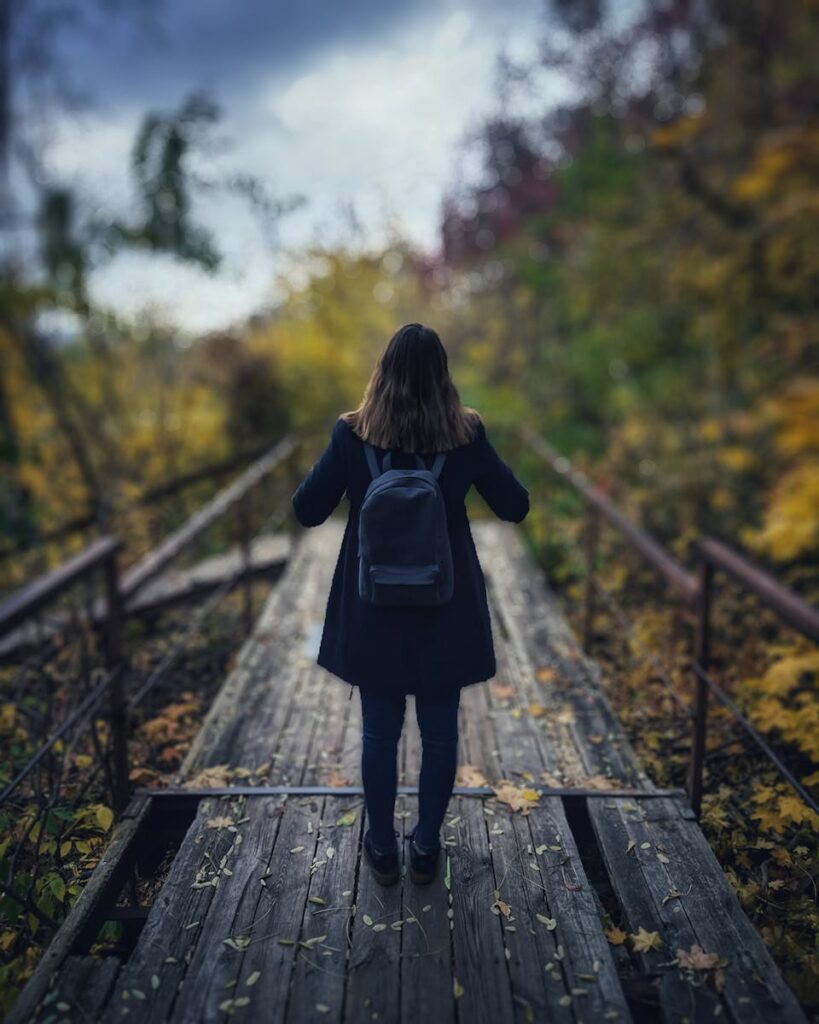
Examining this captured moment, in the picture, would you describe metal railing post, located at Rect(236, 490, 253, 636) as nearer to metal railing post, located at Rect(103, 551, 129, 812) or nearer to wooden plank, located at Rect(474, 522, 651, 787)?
wooden plank, located at Rect(474, 522, 651, 787)

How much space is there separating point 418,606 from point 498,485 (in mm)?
430

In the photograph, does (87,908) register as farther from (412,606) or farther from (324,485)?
(324,485)

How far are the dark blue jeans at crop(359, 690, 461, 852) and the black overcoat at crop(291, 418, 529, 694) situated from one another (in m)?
0.09

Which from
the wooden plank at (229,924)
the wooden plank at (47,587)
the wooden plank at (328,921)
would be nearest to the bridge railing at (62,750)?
the wooden plank at (47,587)

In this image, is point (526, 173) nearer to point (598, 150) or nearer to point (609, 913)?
point (598, 150)

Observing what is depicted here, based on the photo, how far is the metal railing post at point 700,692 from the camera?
2910 mm

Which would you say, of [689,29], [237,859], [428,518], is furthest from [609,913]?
[689,29]

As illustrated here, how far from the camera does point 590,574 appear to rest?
15.5 ft

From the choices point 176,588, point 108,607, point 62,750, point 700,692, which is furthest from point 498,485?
point 176,588

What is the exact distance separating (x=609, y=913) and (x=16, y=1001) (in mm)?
1912

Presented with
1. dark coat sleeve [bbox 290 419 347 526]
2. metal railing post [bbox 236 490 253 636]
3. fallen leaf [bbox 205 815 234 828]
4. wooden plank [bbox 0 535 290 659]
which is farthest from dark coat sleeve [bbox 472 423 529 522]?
wooden plank [bbox 0 535 290 659]

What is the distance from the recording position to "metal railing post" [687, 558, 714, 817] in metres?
2.91

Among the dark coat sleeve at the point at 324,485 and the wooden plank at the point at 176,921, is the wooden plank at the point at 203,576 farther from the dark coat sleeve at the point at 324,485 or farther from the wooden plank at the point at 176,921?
the dark coat sleeve at the point at 324,485

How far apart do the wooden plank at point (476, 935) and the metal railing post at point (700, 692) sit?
852 mm
